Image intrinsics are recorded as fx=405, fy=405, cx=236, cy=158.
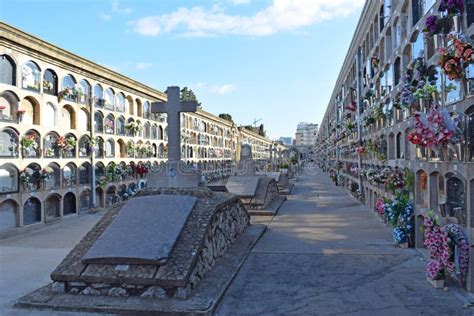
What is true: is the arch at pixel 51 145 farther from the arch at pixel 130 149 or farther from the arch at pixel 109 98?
the arch at pixel 130 149

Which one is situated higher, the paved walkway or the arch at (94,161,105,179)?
the arch at (94,161,105,179)

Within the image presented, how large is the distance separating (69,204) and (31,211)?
2.32 meters

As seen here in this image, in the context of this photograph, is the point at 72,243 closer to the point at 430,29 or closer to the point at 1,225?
the point at 1,225

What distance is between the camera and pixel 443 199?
23.9ft

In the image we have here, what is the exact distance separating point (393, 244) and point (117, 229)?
6.39 metres

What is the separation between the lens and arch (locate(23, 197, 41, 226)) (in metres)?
12.9

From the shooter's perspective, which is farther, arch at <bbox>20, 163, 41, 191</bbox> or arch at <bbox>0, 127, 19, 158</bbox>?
arch at <bbox>20, 163, 41, 191</bbox>

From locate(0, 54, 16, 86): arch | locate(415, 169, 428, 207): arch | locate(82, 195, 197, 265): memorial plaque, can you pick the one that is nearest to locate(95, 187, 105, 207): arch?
locate(0, 54, 16, 86): arch

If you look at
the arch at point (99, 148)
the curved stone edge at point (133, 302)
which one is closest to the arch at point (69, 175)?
the arch at point (99, 148)

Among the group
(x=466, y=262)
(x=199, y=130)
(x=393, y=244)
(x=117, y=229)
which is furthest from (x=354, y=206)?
(x=199, y=130)

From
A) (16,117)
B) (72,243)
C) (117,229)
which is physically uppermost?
(16,117)

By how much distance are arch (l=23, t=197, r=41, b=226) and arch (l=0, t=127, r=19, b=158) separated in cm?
160

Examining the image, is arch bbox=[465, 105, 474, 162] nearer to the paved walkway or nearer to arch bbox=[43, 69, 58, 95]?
the paved walkway

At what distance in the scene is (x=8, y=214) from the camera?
12.1 m
